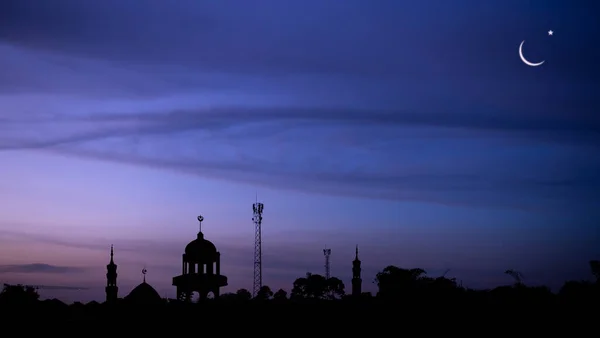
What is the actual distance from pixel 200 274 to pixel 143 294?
449 inches

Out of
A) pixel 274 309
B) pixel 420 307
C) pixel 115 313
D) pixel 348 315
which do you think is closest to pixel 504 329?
pixel 420 307

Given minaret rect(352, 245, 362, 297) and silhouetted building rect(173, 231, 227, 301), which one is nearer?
silhouetted building rect(173, 231, 227, 301)

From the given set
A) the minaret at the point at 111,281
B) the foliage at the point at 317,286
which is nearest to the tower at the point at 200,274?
the minaret at the point at 111,281

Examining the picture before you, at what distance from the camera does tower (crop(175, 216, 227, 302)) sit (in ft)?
238

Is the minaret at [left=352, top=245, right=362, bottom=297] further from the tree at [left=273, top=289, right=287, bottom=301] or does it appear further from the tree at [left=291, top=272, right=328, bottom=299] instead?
the tree at [left=291, top=272, right=328, bottom=299]

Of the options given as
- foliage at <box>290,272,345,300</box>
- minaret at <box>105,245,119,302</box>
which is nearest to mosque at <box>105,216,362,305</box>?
minaret at <box>105,245,119,302</box>

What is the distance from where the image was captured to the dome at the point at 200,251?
7325 cm

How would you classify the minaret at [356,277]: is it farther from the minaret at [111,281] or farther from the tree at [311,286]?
the tree at [311,286]

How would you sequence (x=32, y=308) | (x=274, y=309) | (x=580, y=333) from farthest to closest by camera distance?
(x=32, y=308), (x=274, y=309), (x=580, y=333)

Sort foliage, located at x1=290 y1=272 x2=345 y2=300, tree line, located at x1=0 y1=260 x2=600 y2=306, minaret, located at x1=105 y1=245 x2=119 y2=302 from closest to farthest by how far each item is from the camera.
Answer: tree line, located at x1=0 y1=260 x2=600 y2=306
minaret, located at x1=105 y1=245 x2=119 y2=302
foliage, located at x1=290 y1=272 x2=345 y2=300

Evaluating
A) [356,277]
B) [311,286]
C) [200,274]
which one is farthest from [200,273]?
[311,286]

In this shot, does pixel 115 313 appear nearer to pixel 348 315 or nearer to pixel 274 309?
pixel 274 309

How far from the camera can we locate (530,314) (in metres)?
54.4

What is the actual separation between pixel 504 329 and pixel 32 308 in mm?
45213
